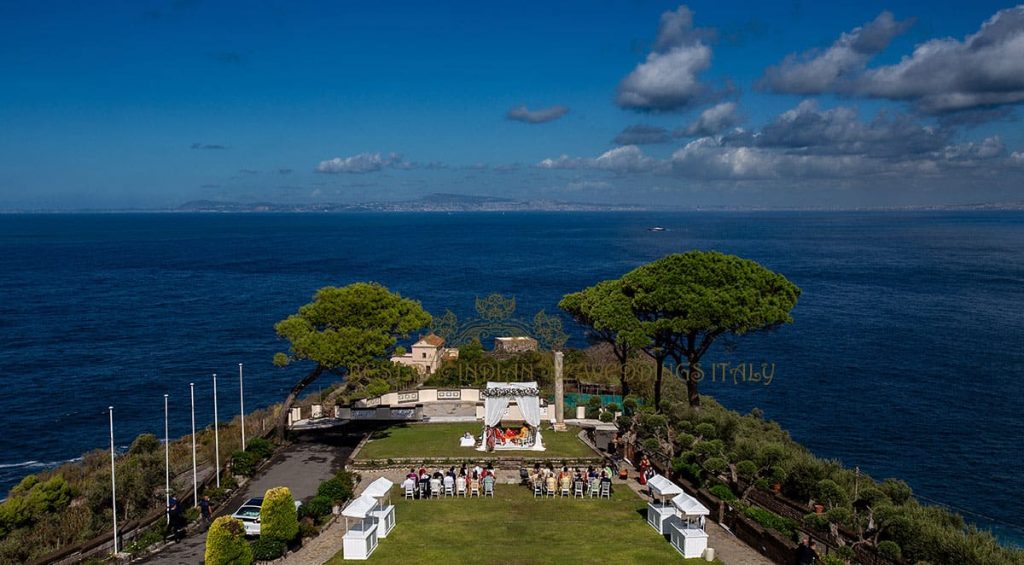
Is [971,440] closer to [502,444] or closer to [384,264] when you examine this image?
[502,444]

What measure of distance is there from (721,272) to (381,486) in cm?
2319

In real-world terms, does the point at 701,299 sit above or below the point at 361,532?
above

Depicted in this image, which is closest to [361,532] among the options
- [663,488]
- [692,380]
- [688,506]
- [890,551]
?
[663,488]

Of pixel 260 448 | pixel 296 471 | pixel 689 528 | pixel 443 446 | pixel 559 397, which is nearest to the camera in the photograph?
pixel 689 528

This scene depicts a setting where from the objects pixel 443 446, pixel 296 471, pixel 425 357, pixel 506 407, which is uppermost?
pixel 506 407

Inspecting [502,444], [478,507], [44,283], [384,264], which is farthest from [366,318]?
[384,264]

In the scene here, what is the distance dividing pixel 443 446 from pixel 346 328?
7.26m

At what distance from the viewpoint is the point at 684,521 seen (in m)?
21.9

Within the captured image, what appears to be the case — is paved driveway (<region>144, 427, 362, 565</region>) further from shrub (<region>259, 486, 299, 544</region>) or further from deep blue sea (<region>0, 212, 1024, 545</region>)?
deep blue sea (<region>0, 212, 1024, 545</region>)

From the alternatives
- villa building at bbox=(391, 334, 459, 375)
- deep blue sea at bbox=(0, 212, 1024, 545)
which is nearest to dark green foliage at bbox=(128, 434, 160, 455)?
deep blue sea at bbox=(0, 212, 1024, 545)

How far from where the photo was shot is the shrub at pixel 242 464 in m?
29.9

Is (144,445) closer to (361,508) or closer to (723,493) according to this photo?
(361,508)

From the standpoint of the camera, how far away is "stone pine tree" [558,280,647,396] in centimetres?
3875

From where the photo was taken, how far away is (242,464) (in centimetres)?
2991
